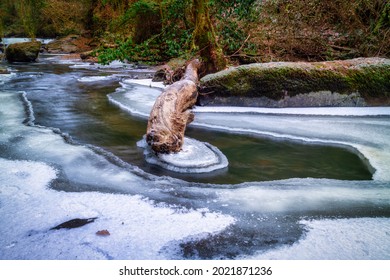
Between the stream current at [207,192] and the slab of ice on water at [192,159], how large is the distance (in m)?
0.08

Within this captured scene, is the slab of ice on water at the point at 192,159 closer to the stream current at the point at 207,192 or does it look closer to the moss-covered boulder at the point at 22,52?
the stream current at the point at 207,192

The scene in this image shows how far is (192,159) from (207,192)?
2.25 ft

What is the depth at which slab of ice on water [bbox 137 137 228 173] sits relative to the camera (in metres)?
2.69

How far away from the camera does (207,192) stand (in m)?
2.17

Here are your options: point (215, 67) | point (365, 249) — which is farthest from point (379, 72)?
point (365, 249)

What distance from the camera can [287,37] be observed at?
7.64 metres

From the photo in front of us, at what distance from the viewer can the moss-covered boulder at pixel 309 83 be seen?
490 cm

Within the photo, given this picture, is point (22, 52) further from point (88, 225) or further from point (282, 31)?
point (88, 225)

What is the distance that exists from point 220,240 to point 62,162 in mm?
1816

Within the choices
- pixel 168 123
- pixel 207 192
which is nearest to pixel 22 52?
pixel 168 123

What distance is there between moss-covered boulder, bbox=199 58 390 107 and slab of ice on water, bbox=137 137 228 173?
2274 mm

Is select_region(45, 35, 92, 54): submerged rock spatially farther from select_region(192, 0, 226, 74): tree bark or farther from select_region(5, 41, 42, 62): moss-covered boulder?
select_region(192, 0, 226, 74): tree bark

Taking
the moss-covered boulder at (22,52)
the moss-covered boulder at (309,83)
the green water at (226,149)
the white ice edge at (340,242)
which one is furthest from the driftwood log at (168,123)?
the moss-covered boulder at (22,52)

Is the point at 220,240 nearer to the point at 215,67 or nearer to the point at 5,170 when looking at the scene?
the point at 5,170
